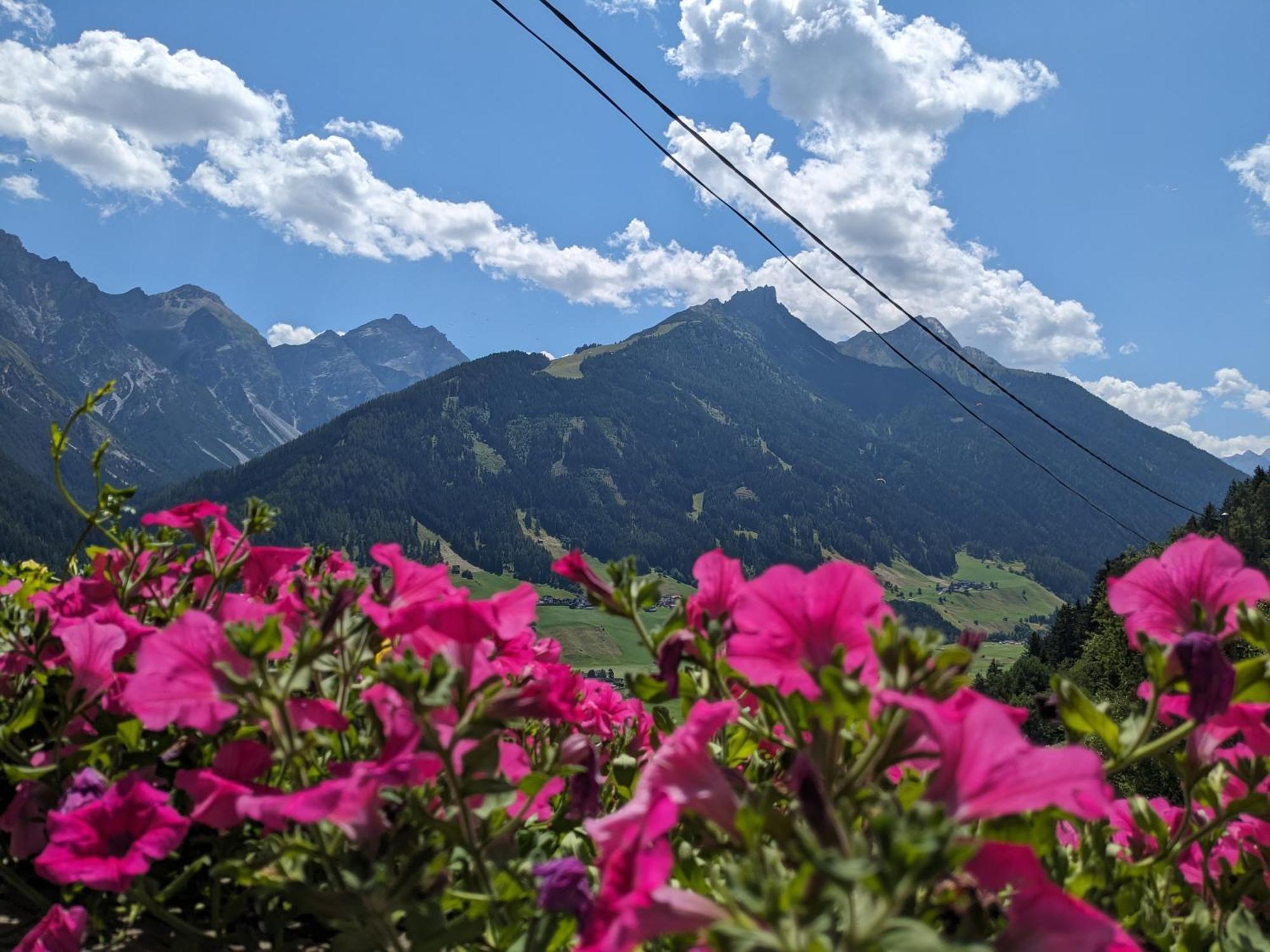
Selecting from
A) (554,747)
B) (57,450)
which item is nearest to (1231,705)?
(554,747)

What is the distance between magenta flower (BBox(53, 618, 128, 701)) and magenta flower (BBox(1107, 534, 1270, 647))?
209cm

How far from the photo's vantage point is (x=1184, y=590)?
1.58m

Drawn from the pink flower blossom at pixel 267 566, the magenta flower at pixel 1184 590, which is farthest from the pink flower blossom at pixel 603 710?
the magenta flower at pixel 1184 590

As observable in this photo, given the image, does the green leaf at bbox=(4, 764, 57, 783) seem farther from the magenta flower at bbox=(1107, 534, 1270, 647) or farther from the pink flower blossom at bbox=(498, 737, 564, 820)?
the magenta flower at bbox=(1107, 534, 1270, 647)

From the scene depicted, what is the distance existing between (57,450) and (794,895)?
237 cm

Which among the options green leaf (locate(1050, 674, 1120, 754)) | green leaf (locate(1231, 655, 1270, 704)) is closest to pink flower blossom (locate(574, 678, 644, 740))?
green leaf (locate(1050, 674, 1120, 754))

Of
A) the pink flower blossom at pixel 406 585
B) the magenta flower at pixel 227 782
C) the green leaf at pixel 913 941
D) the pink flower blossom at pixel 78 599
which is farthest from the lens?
the pink flower blossom at pixel 78 599

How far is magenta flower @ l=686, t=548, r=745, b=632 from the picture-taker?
1.69m

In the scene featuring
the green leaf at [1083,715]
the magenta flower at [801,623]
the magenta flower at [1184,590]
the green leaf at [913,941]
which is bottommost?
the green leaf at [913,941]

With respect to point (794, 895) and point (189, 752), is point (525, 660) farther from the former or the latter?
point (794, 895)

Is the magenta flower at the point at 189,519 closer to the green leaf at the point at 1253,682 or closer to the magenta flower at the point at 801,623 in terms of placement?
the magenta flower at the point at 801,623

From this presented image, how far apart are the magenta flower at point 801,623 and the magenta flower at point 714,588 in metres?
0.36

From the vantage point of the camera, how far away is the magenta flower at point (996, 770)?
3.09 ft

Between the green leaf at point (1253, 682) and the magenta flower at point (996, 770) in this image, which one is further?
the green leaf at point (1253, 682)
